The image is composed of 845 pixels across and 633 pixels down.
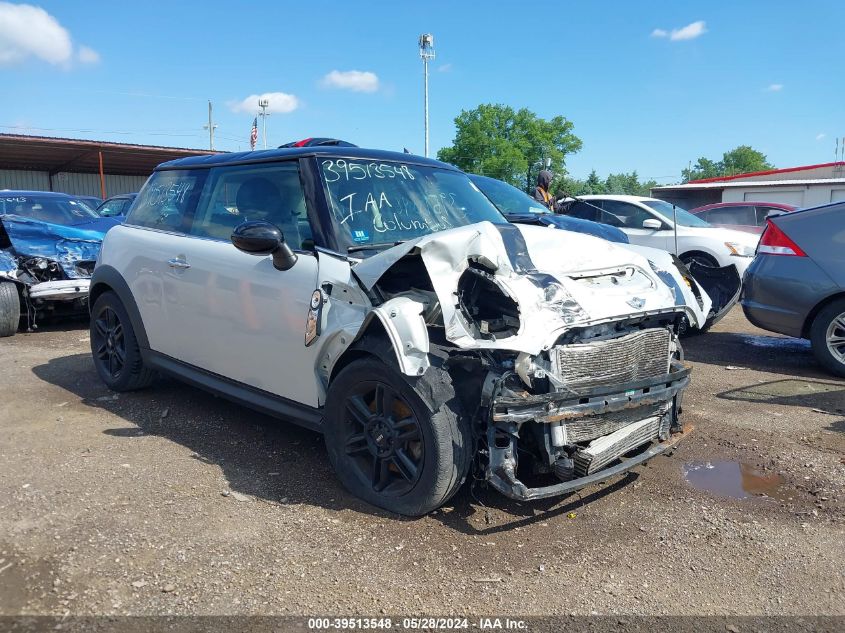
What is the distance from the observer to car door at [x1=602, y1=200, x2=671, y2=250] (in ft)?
34.6

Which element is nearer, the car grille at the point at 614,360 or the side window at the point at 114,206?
the car grille at the point at 614,360

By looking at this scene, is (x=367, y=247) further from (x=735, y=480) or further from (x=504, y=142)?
(x=504, y=142)

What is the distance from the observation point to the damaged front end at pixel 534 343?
3039 millimetres

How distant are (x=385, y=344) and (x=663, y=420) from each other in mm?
1588

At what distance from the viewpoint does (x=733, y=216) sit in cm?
1391

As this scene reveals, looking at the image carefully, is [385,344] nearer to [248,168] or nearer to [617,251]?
[617,251]

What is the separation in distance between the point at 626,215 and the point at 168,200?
308 inches

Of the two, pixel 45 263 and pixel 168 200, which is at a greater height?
pixel 168 200

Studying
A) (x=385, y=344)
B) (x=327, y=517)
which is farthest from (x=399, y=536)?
(x=385, y=344)

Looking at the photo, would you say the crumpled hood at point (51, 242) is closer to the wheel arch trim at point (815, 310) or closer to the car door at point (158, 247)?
the car door at point (158, 247)

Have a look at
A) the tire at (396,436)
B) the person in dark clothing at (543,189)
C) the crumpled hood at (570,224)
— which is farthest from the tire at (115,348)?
the person in dark clothing at (543,189)

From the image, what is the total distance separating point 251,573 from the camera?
2912mm

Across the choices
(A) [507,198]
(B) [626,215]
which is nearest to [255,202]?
(A) [507,198]

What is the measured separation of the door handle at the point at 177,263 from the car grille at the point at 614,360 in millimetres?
2588
